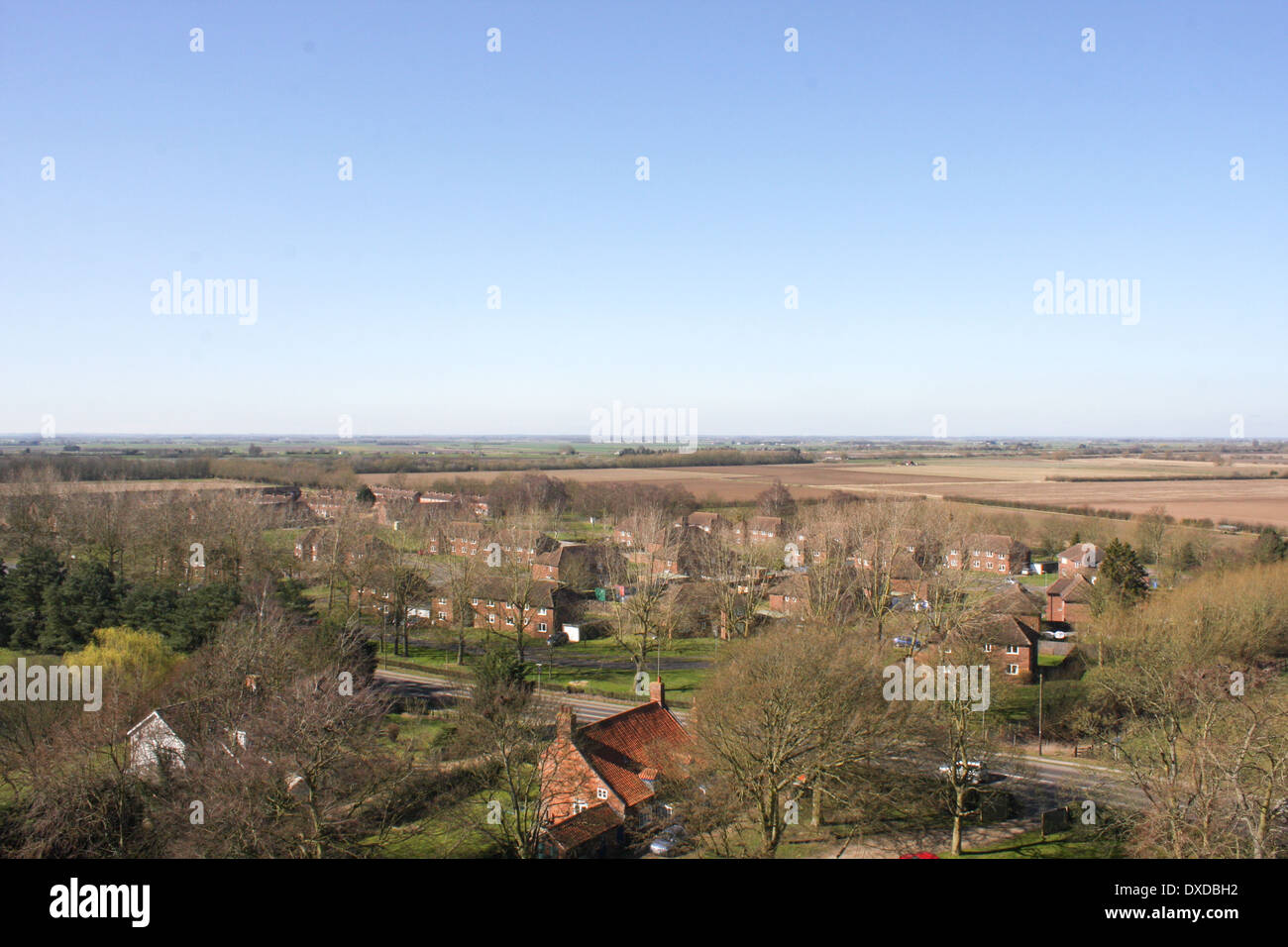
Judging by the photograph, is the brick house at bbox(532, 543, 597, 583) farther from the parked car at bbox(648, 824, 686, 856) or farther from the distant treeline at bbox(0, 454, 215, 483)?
the distant treeline at bbox(0, 454, 215, 483)

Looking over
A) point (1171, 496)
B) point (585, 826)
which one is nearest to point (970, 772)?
point (585, 826)

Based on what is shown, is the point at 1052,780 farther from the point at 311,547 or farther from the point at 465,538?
the point at 311,547

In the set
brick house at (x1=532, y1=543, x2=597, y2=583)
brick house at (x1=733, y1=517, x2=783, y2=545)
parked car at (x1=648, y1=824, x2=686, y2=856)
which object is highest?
brick house at (x1=733, y1=517, x2=783, y2=545)

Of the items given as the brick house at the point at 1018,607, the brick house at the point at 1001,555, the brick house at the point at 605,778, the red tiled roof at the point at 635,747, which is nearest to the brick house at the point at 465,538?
the red tiled roof at the point at 635,747

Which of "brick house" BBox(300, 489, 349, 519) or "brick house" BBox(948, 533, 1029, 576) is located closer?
"brick house" BBox(948, 533, 1029, 576)

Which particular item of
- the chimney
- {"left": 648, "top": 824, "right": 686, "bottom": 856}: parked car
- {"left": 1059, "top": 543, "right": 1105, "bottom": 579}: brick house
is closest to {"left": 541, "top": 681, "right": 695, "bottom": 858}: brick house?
the chimney
